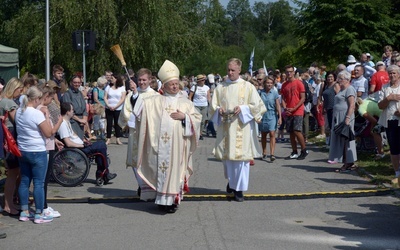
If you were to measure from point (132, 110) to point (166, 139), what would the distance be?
43.3 inches

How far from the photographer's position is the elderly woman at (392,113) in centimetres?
1078

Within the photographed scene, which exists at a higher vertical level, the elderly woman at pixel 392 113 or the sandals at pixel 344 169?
the elderly woman at pixel 392 113

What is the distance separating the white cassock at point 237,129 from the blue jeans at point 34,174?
2719mm

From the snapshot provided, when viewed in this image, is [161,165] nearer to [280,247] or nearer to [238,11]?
[280,247]

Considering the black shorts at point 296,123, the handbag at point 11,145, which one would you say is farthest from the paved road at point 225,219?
the black shorts at point 296,123

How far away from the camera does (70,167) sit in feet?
38.0

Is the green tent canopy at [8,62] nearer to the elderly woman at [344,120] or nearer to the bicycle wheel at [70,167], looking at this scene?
the bicycle wheel at [70,167]

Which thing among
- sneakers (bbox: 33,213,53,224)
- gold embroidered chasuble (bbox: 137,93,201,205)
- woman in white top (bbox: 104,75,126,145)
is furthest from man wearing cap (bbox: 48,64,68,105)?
sneakers (bbox: 33,213,53,224)

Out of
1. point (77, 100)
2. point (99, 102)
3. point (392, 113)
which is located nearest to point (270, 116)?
point (77, 100)

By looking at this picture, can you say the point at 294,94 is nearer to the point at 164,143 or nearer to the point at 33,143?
the point at 164,143

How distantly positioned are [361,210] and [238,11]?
4398 inches

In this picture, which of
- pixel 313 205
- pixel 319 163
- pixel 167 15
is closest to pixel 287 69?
pixel 319 163

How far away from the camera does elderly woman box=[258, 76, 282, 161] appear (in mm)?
15005

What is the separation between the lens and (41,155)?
28.9 ft
